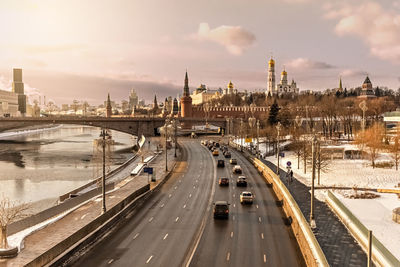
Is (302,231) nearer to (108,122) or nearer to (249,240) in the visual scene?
(249,240)

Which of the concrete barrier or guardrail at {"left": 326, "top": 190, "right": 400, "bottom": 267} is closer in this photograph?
guardrail at {"left": 326, "top": 190, "right": 400, "bottom": 267}

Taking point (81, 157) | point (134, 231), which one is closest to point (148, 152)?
point (81, 157)

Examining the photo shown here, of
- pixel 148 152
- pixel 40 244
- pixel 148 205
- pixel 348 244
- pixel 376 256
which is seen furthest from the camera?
pixel 148 152

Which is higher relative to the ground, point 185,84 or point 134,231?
point 185,84

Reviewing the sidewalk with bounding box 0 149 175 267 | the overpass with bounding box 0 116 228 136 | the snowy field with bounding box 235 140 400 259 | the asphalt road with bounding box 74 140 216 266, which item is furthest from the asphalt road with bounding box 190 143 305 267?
the overpass with bounding box 0 116 228 136

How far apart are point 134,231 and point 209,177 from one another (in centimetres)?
2032

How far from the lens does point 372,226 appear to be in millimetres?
21516

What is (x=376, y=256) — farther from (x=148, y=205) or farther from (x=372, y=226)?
(x=148, y=205)

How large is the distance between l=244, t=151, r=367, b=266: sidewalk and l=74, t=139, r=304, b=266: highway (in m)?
1.54

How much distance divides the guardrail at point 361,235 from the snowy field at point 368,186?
1.40m

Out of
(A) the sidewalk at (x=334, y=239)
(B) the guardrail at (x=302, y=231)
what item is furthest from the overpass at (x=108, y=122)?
(A) the sidewalk at (x=334, y=239)

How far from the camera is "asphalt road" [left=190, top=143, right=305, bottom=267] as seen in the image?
17500 mm

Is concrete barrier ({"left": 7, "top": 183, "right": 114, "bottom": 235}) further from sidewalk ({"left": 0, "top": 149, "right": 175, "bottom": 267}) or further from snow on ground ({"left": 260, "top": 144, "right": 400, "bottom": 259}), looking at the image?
snow on ground ({"left": 260, "top": 144, "right": 400, "bottom": 259})

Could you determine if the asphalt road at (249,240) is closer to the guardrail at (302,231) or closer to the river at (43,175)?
the guardrail at (302,231)
